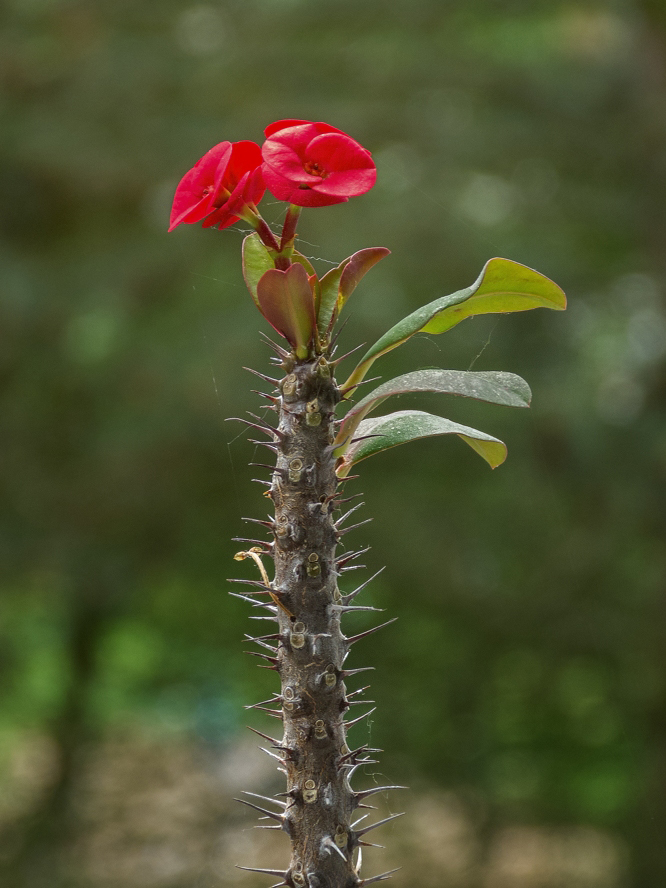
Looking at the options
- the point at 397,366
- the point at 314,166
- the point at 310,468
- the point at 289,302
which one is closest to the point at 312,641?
the point at 310,468

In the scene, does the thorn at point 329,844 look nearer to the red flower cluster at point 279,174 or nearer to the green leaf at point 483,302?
the green leaf at point 483,302

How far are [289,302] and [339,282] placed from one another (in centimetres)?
7

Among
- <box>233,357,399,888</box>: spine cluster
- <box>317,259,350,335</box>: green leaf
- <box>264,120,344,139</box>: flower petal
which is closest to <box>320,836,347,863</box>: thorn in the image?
<box>233,357,399,888</box>: spine cluster

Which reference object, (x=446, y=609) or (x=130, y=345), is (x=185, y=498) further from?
(x=446, y=609)

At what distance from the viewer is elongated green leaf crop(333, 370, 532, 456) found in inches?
24.5

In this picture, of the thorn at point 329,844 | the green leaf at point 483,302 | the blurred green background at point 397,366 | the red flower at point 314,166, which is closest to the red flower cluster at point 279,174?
the red flower at point 314,166

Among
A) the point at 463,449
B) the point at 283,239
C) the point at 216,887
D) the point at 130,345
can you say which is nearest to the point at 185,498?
the point at 130,345

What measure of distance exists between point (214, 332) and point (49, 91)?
Result: 150 centimetres

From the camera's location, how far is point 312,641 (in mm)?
613

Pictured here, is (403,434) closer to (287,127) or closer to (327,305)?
(327,305)

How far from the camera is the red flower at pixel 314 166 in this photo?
0.60 metres

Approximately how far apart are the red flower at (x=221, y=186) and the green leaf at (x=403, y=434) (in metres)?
0.20

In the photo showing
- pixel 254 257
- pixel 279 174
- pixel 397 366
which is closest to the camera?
pixel 279 174

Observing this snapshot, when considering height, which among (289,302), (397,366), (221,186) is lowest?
(289,302)
